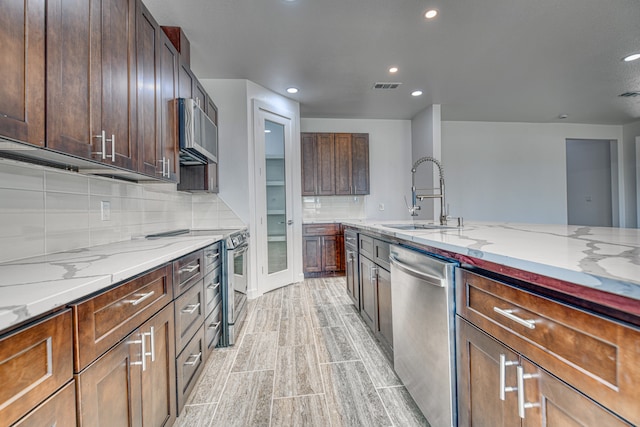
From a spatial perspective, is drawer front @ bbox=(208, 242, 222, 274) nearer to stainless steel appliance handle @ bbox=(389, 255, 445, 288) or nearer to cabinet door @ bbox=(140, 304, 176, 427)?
cabinet door @ bbox=(140, 304, 176, 427)

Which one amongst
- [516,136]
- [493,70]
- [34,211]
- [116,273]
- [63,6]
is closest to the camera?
[116,273]

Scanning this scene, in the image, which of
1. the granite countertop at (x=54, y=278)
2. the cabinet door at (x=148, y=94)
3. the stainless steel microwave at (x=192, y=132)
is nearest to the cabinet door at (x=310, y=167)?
the stainless steel microwave at (x=192, y=132)

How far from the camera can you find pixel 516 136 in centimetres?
570

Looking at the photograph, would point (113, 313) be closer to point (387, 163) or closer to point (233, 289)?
point (233, 289)

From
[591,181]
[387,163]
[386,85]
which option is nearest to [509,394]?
[386,85]

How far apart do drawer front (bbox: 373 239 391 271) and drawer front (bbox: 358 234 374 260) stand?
82 mm

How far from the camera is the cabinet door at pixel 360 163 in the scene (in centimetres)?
500

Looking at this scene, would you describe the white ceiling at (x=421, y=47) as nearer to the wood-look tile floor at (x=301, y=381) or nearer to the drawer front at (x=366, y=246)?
the drawer front at (x=366, y=246)

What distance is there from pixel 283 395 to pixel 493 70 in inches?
159

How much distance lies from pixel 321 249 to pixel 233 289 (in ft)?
7.86

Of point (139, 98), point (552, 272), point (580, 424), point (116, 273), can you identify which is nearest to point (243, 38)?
point (139, 98)

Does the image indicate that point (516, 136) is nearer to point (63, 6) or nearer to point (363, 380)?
point (363, 380)

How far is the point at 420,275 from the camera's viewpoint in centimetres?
135

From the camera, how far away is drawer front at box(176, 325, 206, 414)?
145 centimetres
